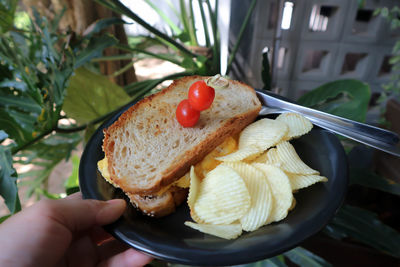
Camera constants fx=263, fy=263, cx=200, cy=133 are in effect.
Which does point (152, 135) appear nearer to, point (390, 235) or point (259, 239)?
point (259, 239)

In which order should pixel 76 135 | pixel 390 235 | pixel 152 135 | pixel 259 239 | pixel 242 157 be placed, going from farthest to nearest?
pixel 76 135 < pixel 390 235 < pixel 152 135 < pixel 242 157 < pixel 259 239

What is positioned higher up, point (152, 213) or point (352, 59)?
point (352, 59)

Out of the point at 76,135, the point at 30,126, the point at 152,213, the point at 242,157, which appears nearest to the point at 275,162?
the point at 242,157

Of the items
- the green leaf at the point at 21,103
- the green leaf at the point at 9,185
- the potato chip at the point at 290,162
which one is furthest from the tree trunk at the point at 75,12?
the potato chip at the point at 290,162

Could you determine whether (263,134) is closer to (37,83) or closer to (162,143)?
(162,143)

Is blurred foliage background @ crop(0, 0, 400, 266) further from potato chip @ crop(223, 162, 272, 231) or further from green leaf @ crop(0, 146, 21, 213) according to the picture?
potato chip @ crop(223, 162, 272, 231)

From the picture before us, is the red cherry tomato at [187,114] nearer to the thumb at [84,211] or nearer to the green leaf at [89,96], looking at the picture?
the thumb at [84,211]
